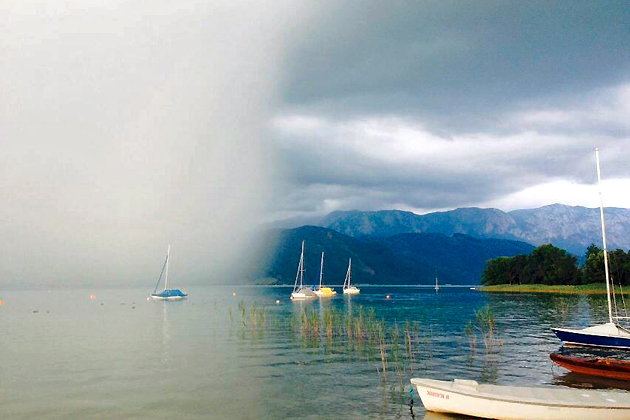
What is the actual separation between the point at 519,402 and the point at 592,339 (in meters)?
30.4

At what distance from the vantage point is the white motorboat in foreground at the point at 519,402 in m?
23.8

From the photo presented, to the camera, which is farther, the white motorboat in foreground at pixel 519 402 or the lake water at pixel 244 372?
the lake water at pixel 244 372

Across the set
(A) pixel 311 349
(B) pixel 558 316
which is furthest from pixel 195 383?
(B) pixel 558 316

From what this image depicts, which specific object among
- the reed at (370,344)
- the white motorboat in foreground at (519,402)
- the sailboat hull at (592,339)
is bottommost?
the reed at (370,344)

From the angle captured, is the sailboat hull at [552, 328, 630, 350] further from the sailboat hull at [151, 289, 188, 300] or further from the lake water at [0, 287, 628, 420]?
the sailboat hull at [151, 289, 188, 300]

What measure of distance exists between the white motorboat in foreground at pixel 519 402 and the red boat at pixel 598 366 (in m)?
11.0

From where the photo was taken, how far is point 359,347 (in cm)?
5253

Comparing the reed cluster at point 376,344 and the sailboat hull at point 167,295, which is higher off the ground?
the reed cluster at point 376,344

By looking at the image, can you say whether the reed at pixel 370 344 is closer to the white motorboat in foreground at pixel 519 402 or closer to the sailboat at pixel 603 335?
the white motorboat in foreground at pixel 519 402

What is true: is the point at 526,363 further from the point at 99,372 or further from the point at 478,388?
the point at 99,372

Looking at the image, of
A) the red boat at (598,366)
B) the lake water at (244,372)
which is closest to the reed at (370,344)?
the lake water at (244,372)

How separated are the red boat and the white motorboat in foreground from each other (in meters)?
11.0

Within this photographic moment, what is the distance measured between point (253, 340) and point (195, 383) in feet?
82.7

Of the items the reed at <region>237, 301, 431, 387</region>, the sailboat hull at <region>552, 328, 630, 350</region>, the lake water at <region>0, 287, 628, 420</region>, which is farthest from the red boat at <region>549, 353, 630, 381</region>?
the sailboat hull at <region>552, 328, 630, 350</region>
